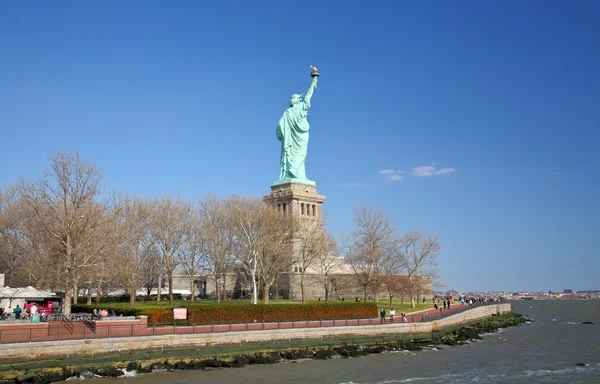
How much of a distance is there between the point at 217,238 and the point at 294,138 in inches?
1197

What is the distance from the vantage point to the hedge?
1480 inches

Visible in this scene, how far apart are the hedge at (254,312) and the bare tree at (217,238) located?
16.4 meters

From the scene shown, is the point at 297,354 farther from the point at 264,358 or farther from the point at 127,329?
the point at 127,329

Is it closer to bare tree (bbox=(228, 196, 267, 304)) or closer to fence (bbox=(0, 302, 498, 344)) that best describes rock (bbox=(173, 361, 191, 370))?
fence (bbox=(0, 302, 498, 344))

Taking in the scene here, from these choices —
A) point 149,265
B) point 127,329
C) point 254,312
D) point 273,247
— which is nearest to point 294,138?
point 273,247

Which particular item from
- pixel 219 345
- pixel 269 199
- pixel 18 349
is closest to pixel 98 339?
pixel 18 349

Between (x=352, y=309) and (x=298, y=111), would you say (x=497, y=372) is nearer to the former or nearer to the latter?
(x=352, y=309)

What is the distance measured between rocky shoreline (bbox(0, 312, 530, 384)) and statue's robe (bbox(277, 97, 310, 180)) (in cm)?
4076

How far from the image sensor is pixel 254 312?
4203 centimetres

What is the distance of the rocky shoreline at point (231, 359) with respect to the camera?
27.6 m

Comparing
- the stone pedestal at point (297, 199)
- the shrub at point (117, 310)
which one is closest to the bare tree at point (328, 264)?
the stone pedestal at point (297, 199)

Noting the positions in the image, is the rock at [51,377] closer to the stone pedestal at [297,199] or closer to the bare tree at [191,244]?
the bare tree at [191,244]

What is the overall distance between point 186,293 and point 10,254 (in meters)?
21.0

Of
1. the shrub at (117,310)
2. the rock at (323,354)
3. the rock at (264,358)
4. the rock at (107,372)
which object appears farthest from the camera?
the shrub at (117,310)
